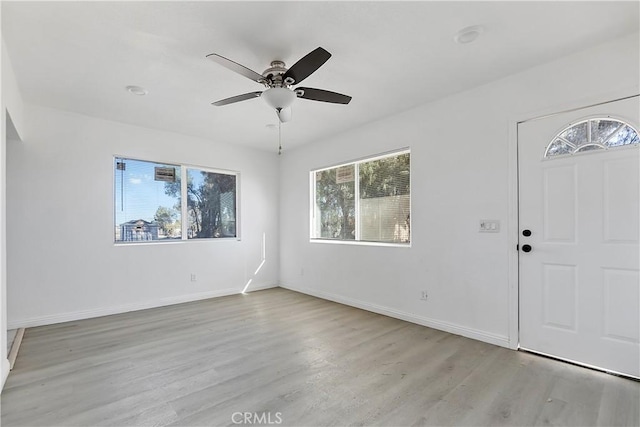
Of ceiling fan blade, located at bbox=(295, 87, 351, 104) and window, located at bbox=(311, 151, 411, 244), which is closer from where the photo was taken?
ceiling fan blade, located at bbox=(295, 87, 351, 104)

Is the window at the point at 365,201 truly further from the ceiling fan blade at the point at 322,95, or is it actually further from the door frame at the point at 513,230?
the ceiling fan blade at the point at 322,95

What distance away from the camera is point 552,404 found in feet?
6.72

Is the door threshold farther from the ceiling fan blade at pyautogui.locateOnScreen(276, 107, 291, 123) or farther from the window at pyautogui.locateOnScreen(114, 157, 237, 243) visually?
the window at pyautogui.locateOnScreen(114, 157, 237, 243)

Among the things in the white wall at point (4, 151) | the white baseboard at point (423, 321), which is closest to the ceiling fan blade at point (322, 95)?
the white wall at point (4, 151)

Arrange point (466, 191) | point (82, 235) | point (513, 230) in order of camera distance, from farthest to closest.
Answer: point (82, 235) → point (466, 191) → point (513, 230)

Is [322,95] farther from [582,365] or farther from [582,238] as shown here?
[582,365]

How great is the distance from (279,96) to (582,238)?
2.81 m

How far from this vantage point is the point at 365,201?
4605mm

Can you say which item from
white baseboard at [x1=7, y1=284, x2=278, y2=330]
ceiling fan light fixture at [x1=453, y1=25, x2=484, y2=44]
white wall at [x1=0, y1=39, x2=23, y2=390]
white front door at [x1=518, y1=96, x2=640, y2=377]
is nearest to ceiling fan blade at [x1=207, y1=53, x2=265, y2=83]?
ceiling fan light fixture at [x1=453, y1=25, x2=484, y2=44]

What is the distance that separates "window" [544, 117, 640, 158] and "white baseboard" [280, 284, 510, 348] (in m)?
1.83

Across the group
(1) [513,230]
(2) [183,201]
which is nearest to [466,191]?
(1) [513,230]

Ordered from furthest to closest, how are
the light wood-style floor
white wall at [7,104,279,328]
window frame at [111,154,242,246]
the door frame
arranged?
window frame at [111,154,242,246]
white wall at [7,104,279,328]
the door frame
the light wood-style floor

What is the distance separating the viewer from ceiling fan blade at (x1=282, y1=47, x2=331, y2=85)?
6.82 ft

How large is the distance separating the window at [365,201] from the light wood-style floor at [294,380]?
4.53 feet
